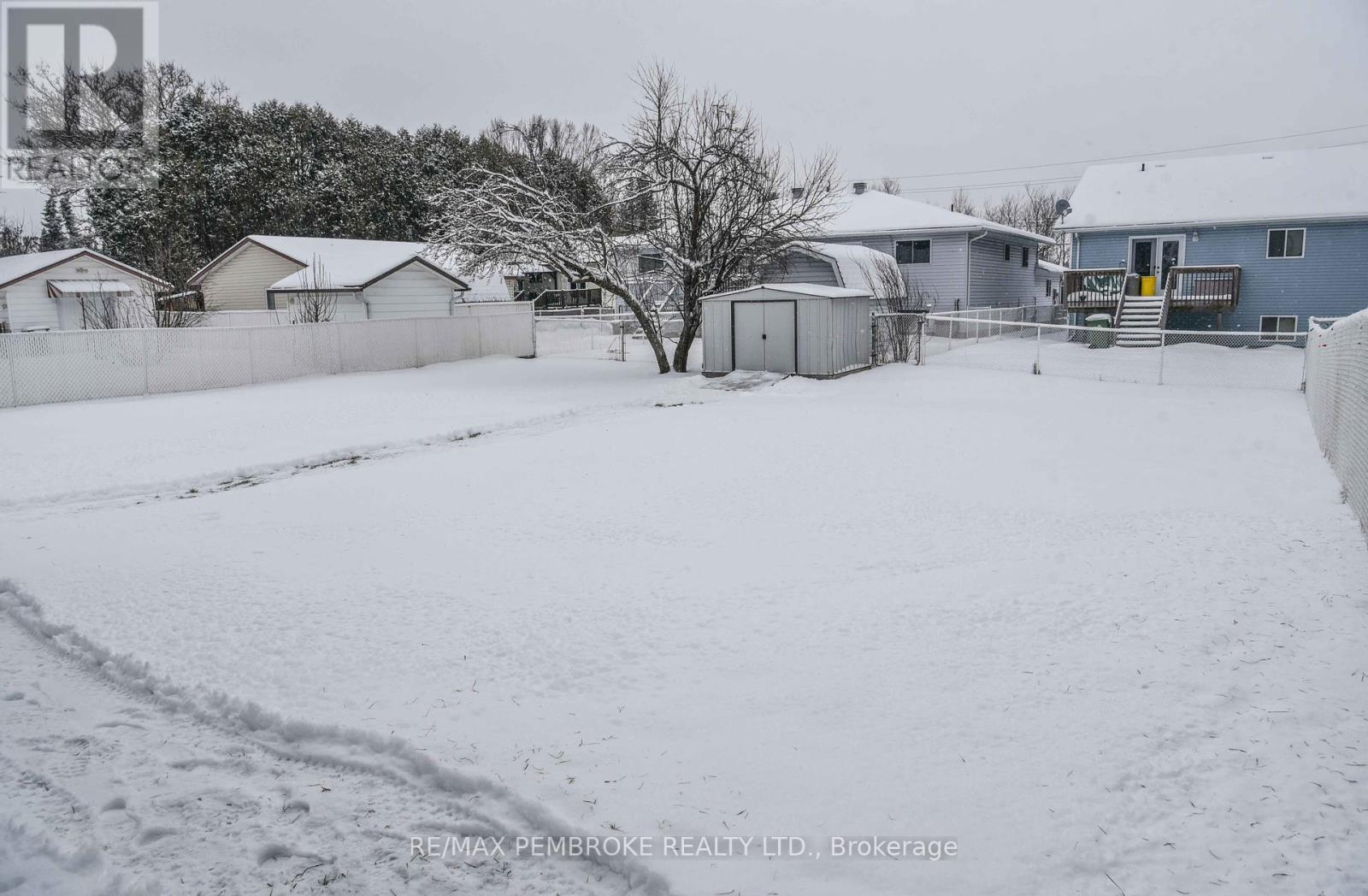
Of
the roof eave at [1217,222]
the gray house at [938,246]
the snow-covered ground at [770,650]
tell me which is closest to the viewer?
the snow-covered ground at [770,650]

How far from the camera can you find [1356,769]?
3.85 metres

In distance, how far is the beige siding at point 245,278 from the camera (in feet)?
→ 102

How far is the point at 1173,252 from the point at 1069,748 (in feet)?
93.6

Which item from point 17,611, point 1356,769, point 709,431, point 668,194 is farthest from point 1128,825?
point 668,194

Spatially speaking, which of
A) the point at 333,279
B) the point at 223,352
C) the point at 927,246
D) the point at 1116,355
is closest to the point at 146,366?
the point at 223,352

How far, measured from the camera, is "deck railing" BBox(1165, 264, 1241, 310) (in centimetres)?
2583

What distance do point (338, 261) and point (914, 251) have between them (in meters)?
20.5

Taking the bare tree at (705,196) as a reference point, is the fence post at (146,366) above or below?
below

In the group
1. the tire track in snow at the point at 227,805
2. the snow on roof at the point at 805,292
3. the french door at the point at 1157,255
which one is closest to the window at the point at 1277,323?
the french door at the point at 1157,255

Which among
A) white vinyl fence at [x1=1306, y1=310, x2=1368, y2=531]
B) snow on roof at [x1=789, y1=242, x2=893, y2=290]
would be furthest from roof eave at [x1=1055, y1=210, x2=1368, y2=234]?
white vinyl fence at [x1=1306, y1=310, x2=1368, y2=531]

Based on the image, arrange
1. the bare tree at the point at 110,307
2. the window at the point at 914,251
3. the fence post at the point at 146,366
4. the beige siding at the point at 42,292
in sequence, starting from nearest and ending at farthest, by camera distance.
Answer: the fence post at the point at 146,366 < the bare tree at the point at 110,307 < the beige siding at the point at 42,292 < the window at the point at 914,251

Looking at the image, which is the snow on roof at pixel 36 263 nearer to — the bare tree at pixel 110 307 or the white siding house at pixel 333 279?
the bare tree at pixel 110 307

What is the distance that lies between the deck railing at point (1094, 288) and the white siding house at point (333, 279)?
67.3 feet

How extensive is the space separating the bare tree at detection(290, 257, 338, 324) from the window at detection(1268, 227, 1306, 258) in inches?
1118
